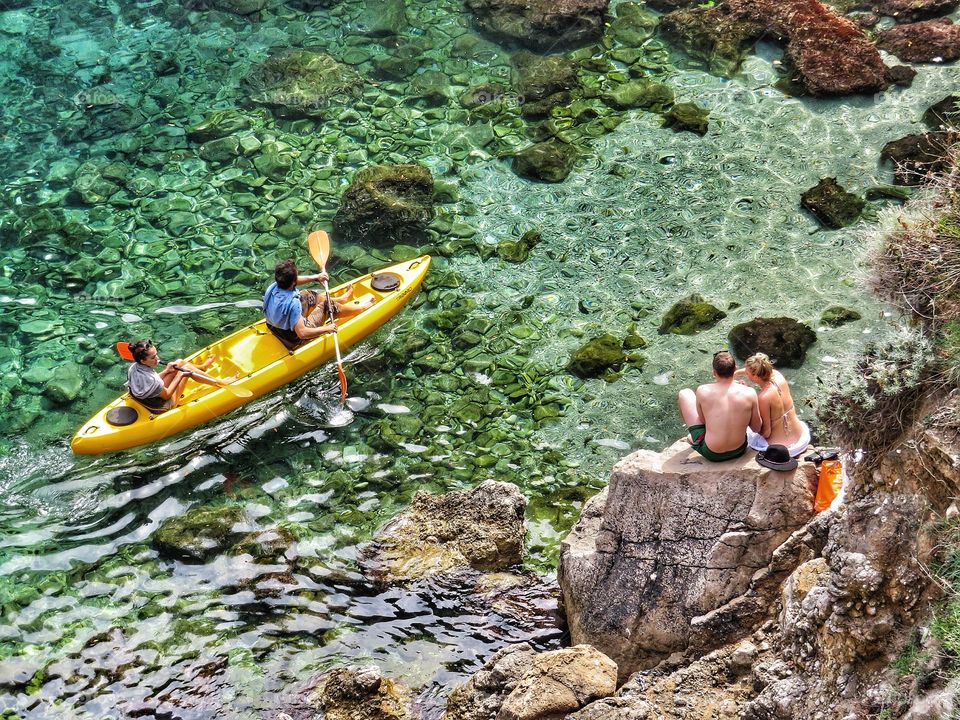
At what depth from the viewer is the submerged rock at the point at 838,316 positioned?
953cm

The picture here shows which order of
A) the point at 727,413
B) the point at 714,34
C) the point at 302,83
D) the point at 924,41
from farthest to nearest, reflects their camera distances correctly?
the point at 302,83
the point at 714,34
the point at 924,41
the point at 727,413

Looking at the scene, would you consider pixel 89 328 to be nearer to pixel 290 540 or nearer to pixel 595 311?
pixel 290 540

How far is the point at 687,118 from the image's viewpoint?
1190 cm

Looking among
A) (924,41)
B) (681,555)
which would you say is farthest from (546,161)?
(681,555)

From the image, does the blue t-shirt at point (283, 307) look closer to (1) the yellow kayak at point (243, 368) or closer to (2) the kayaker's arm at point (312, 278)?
(1) the yellow kayak at point (243, 368)

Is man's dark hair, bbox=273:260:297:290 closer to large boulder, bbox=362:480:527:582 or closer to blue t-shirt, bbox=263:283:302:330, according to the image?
blue t-shirt, bbox=263:283:302:330

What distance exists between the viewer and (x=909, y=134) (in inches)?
444

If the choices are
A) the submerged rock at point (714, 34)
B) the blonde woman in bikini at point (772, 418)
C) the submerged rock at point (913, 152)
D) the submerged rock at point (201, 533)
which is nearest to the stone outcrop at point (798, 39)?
the submerged rock at point (714, 34)

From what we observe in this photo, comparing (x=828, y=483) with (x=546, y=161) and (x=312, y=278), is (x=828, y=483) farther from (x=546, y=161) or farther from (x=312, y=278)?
(x=546, y=161)

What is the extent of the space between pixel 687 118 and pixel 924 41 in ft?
11.0

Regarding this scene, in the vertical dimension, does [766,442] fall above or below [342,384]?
above

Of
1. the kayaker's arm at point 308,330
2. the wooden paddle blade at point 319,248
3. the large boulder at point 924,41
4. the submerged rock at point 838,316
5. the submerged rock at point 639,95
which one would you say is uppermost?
the large boulder at point 924,41

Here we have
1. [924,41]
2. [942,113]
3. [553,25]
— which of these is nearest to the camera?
[942,113]

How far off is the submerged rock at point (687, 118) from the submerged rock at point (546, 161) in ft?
4.30
